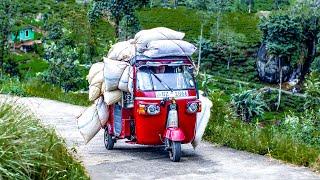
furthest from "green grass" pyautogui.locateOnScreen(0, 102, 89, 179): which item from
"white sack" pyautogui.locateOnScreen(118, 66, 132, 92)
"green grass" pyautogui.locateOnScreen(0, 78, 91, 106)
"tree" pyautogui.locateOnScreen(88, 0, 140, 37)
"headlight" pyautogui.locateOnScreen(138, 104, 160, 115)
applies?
"tree" pyautogui.locateOnScreen(88, 0, 140, 37)

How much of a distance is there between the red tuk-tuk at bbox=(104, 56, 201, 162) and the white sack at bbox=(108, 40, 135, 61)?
0.60 meters

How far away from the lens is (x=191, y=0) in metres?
105

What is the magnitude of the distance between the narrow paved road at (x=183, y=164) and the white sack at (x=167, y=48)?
154cm

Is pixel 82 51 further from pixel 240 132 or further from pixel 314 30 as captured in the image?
pixel 240 132

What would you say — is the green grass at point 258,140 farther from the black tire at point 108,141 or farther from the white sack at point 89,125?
the white sack at point 89,125

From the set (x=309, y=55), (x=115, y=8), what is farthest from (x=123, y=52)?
(x=309, y=55)

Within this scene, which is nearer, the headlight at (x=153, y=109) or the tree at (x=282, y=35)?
the headlight at (x=153, y=109)

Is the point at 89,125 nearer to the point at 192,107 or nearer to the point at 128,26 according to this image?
the point at 192,107

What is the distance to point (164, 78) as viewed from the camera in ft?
30.9

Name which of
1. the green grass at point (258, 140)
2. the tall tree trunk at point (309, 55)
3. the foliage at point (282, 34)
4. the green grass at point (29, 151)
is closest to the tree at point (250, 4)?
the tall tree trunk at point (309, 55)

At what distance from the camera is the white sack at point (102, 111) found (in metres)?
10.5

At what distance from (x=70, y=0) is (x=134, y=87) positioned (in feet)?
371

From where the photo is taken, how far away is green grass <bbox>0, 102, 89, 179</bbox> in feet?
22.6

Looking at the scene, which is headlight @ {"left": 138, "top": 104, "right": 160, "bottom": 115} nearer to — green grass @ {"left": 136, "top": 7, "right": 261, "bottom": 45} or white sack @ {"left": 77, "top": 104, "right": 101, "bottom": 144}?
white sack @ {"left": 77, "top": 104, "right": 101, "bottom": 144}
